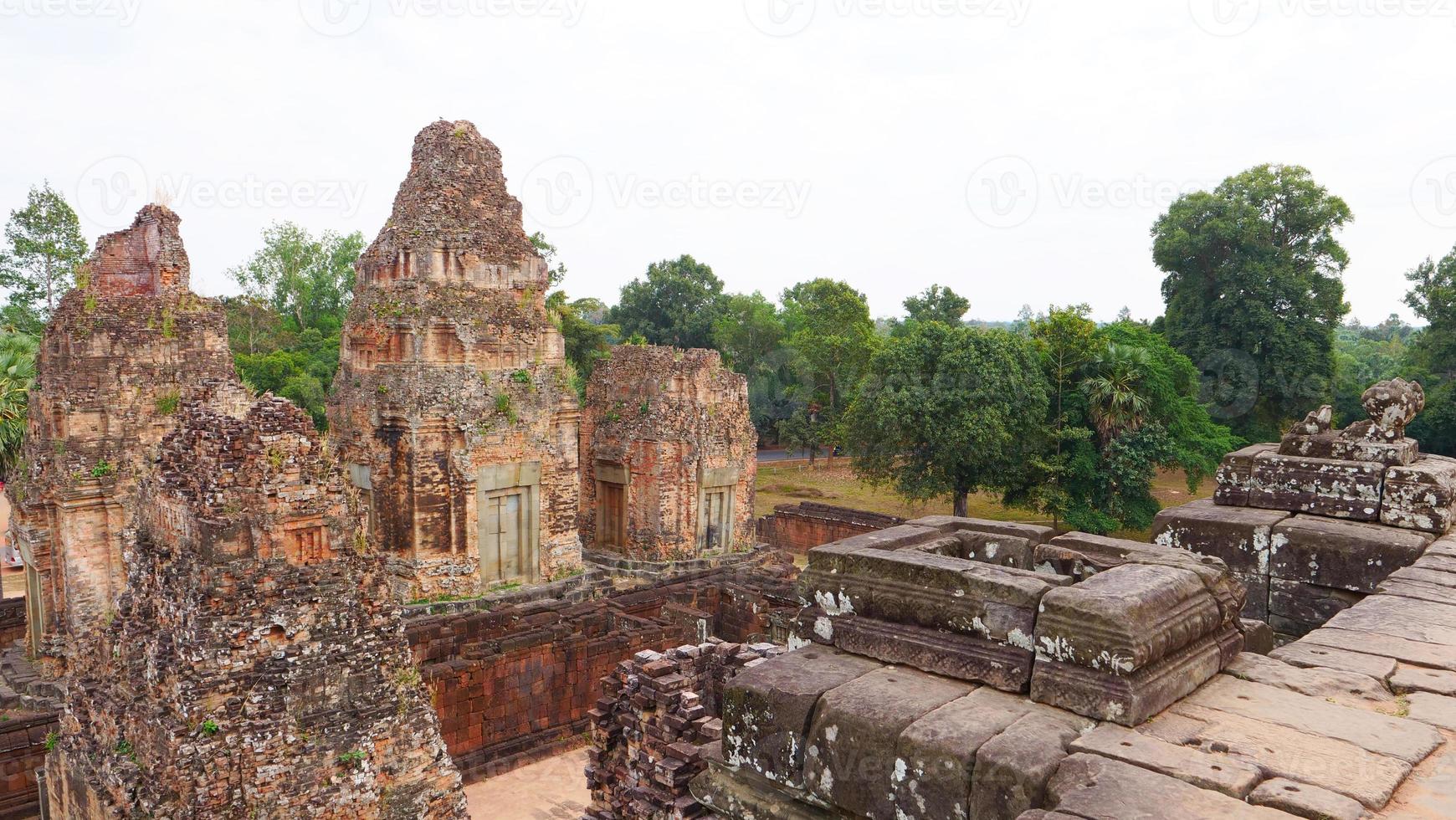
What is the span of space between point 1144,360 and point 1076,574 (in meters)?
21.1

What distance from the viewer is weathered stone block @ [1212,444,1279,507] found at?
19.6 feet

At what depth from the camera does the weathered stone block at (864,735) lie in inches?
122

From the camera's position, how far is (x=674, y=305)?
50031 mm

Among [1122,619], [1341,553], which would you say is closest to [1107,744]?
[1122,619]

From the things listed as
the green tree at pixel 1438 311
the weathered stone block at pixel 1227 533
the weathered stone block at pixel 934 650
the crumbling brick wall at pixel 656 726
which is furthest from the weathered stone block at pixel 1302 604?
the green tree at pixel 1438 311

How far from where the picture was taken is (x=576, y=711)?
43.8ft

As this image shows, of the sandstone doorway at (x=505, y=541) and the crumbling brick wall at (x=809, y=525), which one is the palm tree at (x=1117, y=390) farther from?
the sandstone doorway at (x=505, y=541)

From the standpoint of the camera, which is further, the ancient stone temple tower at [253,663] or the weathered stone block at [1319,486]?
the ancient stone temple tower at [253,663]

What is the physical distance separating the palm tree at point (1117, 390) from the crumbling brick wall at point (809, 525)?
19.4 ft

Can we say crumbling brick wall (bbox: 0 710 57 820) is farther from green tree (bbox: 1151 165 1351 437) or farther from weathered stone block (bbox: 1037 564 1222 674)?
green tree (bbox: 1151 165 1351 437)

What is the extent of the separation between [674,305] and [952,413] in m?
28.8

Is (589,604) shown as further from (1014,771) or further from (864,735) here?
(1014,771)

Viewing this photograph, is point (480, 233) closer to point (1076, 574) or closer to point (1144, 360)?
point (1076, 574)

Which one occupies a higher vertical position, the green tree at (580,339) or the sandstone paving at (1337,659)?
the green tree at (580,339)
